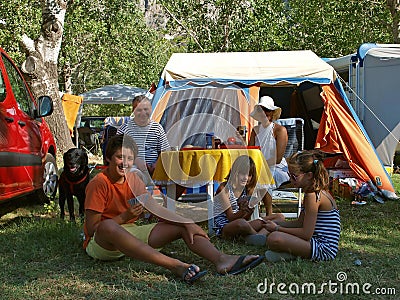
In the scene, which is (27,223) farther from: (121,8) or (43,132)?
(121,8)

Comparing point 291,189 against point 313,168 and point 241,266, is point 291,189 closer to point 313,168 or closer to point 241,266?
point 313,168

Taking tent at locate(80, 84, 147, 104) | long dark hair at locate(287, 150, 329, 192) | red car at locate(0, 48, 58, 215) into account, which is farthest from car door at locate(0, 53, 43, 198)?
tent at locate(80, 84, 147, 104)

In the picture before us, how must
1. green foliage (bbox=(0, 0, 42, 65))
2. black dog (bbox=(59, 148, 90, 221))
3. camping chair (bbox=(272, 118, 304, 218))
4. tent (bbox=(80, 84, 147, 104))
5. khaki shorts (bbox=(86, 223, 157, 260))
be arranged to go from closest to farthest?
khaki shorts (bbox=(86, 223, 157, 260)), black dog (bbox=(59, 148, 90, 221)), camping chair (bbox=(272, 118, 304, 218)), green foliage (bbox=(0, 0, 42, 65)), tent (bbox=(80, 84, 147, 104))

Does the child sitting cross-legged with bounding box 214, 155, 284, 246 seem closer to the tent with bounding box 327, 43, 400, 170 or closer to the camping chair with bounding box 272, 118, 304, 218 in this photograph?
the camping chair with bounding box 272, 118, 304, 218

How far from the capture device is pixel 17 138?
5289 mm

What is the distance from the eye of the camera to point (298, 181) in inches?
159

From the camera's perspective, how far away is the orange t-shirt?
12.3 ft

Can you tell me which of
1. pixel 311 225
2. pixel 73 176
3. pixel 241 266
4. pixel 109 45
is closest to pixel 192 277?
pixel 241 266

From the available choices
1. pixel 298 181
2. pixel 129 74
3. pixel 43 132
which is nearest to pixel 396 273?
pixel 298 181

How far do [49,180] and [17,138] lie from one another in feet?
4.94

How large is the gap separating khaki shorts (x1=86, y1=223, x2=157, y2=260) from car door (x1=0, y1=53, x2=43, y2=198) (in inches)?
54.1

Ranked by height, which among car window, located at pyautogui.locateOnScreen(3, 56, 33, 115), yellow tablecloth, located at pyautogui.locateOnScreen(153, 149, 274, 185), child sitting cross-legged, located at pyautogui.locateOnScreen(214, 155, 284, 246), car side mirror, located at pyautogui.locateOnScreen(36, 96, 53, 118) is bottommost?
child sitting cross-legged, located at pyautogui.locateOnScreen(214, 155, 284, 246)

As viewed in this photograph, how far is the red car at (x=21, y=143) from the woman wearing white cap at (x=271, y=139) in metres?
2.39

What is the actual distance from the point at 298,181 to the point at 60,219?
299 centimetres
